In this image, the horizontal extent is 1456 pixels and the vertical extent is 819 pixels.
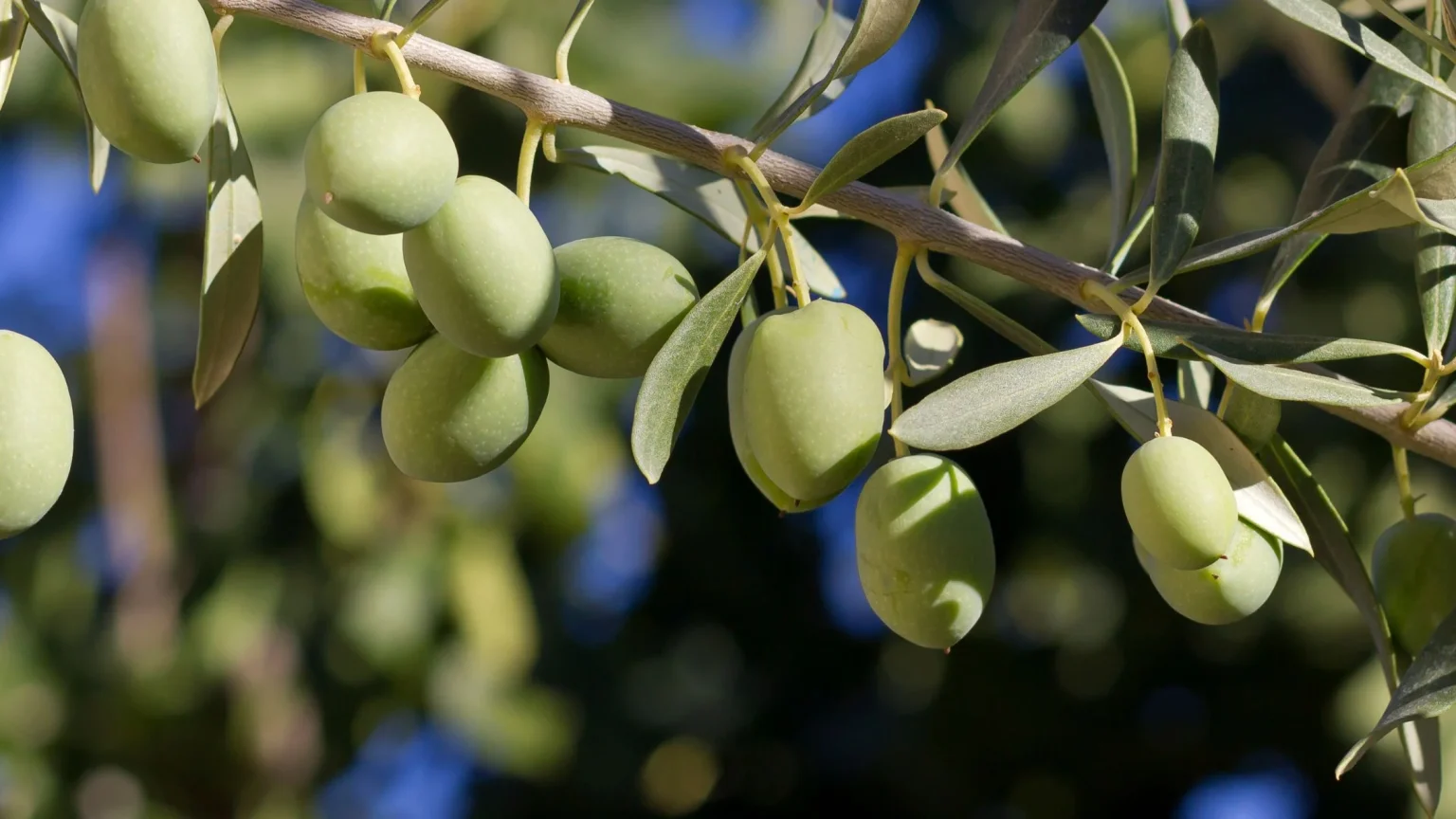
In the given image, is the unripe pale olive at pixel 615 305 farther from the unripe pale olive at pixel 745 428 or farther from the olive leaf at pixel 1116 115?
the olive leaf at pixel 1116 115

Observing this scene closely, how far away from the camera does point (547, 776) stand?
83.6 inches

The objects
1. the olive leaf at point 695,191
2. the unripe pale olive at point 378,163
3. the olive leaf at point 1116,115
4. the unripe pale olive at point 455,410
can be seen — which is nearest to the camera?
the unripe pale olive at point 378,163

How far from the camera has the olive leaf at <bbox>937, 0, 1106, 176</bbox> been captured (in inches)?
23.2

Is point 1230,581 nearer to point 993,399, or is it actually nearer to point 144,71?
point 993,399

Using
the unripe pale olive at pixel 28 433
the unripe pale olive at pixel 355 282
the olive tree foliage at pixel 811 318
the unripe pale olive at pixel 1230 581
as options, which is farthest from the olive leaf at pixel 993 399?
the unripe pale olive at pixel 28 433

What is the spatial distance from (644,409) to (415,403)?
122 millimetres

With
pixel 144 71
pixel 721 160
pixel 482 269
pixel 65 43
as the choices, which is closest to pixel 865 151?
pixel 721 160

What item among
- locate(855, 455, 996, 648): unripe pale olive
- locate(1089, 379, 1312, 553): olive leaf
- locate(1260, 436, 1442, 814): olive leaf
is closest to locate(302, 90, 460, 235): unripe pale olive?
locate(855, 455, 996, 648): unripe pale olive

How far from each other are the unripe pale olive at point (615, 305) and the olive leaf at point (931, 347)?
184 mm

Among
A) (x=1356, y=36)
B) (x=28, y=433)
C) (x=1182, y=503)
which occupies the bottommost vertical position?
(x=28, y=433)

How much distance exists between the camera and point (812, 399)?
0.48 m

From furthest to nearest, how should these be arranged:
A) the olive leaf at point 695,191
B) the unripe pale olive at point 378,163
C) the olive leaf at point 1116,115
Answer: the olive leaf at point 1116,115
the olive leaf at point 695,191
the unripe pale olive at point 378,163

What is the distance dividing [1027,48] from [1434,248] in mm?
253

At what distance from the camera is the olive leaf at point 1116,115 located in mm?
758
